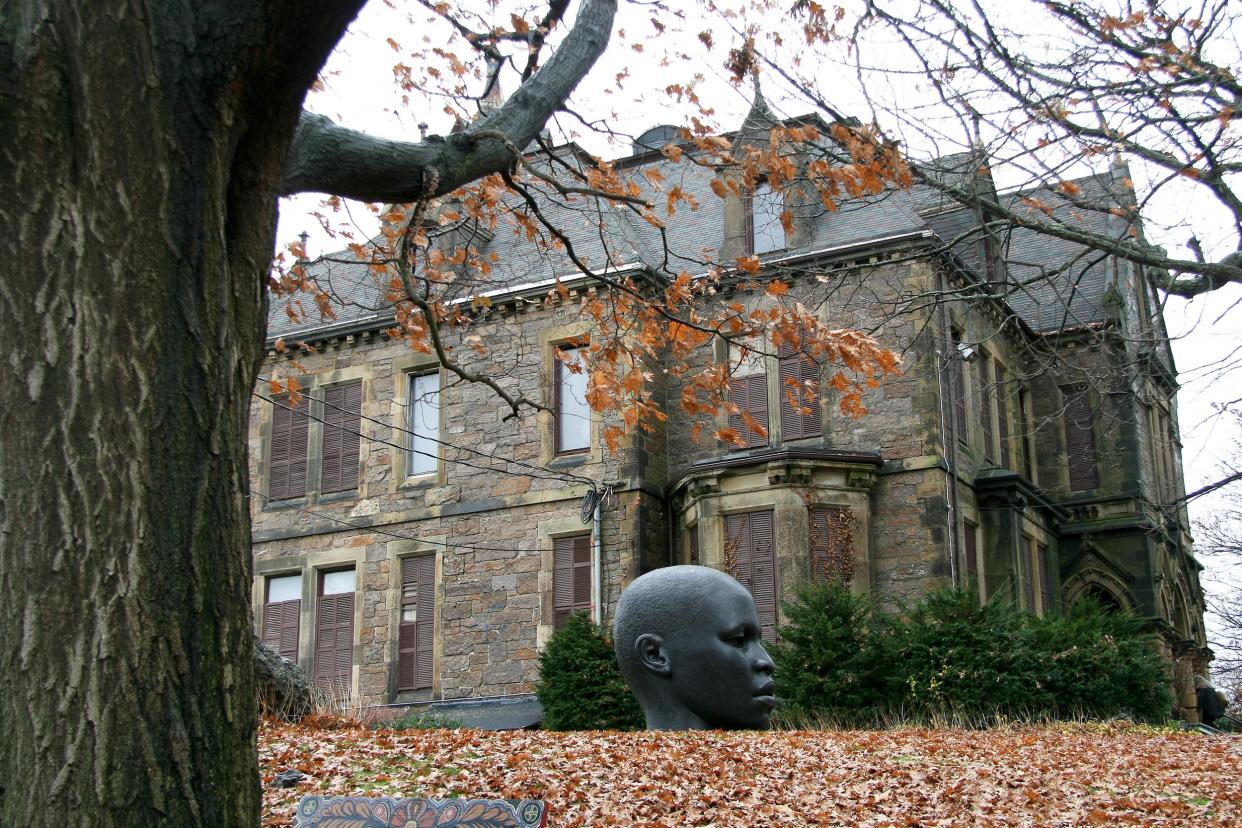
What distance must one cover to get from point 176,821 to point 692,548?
63.7 ft

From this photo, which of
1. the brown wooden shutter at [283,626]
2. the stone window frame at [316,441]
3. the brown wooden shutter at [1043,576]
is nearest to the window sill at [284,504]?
the stone window frame at [316,441]

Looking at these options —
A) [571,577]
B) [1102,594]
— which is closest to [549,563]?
[571,577]

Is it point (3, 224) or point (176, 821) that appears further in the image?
point (3, 224)

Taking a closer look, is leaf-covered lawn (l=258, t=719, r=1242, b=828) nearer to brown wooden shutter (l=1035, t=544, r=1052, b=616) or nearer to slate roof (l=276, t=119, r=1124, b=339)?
slate roof (l=276, t=119, r=1124, b=339)

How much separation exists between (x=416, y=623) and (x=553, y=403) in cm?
467

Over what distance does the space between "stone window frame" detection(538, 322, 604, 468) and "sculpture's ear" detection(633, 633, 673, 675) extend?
41.2 ft

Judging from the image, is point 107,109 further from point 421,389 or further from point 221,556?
point 421,389

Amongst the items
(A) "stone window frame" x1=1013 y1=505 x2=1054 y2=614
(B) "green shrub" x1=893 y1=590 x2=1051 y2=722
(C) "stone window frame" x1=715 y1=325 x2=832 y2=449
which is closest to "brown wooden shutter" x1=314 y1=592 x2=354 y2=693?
(C) "stone window frame" x1=715 y1=325 x2=832 y2=449

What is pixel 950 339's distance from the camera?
2352 centimetres

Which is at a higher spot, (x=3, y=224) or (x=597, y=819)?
(x=3, y=224)

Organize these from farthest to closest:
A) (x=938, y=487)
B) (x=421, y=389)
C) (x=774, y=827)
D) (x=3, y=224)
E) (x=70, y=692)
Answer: (x=421, y=389) → (x=938, y=487) → (x=774, y=827) → (x=3, y=224) → (x=70, y=692)

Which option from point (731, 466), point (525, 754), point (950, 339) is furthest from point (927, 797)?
point (950, 339)

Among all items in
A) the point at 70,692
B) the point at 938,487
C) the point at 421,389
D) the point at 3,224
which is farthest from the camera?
the point at 421,389

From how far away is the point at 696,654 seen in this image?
10.8 m
